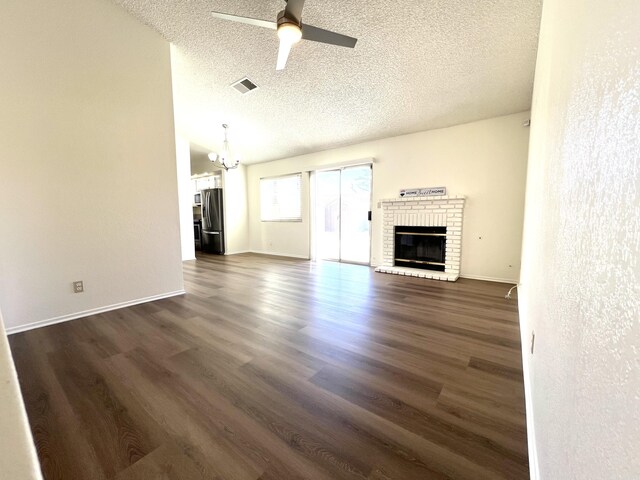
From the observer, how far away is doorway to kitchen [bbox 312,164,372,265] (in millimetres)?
5418

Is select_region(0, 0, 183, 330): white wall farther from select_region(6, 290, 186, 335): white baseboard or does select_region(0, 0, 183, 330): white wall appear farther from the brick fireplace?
the brick fireplace

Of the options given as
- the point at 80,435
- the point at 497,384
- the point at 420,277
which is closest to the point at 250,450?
the point at 80,435

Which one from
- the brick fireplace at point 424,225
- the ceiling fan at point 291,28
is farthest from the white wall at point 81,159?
the brick fireplace at point 424,225

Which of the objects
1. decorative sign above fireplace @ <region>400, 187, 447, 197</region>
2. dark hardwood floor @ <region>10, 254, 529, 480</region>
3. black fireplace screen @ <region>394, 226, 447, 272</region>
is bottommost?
dark hardwood floor @ <region>10, 254, 529, 480</region>

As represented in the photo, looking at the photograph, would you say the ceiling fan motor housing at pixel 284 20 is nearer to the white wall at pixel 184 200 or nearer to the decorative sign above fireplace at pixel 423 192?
the decorative sign above fireplace at pixel 423 192

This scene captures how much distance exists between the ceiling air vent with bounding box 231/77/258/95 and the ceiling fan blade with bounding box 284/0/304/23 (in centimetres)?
209

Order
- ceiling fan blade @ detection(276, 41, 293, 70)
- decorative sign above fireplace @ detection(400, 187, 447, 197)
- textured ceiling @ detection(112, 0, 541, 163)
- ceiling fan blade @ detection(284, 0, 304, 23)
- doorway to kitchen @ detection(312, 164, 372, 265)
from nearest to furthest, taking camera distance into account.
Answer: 1. ceiling fan blade @ detection(284, 0, 304, 23)
2. ceiling fan blade @ detection(276, 41, 293, 70)
3. textured ceiling @ detection(112, 0, 541, 163)
4. decorative sign above fireplace @ detection(400, 187, 447, 197)
5. doorway to kitchen @ detection(312, 164, 372, 265)

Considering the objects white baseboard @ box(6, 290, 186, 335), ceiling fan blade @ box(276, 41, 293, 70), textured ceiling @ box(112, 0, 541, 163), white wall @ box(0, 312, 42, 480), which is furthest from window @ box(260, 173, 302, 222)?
white wall @ box(0, 312, 42, 480)

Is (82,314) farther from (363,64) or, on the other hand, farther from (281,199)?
(281,199)

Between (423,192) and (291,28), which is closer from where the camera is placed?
(291,28)

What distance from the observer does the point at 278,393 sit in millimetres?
1537

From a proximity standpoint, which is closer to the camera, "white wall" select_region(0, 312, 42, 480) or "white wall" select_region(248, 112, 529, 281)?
"white wall" select_region(0, 312, 42, 480)

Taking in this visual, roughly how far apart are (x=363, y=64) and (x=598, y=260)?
3.42 meters

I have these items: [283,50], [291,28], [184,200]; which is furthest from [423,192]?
[184,200]
